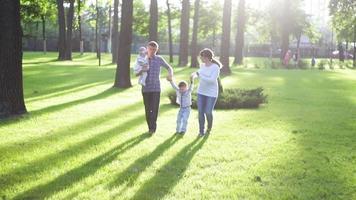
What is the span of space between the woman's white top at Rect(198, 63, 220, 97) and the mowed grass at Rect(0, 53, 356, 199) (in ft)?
3.06

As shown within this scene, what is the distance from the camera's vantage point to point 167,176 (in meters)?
7.93

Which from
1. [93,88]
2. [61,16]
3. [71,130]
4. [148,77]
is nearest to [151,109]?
[148,77]

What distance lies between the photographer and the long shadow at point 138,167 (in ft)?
24.8

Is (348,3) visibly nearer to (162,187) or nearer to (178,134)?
(178,134)

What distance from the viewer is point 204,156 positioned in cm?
927

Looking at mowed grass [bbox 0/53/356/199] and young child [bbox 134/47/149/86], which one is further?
young child [bbox 134/47/149/86]

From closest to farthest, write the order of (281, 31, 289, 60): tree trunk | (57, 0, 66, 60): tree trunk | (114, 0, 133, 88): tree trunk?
(114, 0, 133, 88): tree trunk → (57, 0, 66, 60): tree trunk → (281, 31, 289, 60): tree trunk

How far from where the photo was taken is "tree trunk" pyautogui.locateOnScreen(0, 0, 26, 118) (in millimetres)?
12820

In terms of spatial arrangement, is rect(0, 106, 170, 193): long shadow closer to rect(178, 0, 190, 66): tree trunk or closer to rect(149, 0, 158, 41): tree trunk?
rect(149, 0, 158, 41): tree trunk

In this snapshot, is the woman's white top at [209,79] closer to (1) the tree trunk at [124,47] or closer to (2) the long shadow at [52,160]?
(2) the long shadow at [52,160]

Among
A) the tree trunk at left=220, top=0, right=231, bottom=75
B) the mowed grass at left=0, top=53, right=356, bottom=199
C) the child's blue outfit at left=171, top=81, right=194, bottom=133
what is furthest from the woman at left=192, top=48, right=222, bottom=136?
the tree trunk at left=220, top=0, right=231, bottom=75

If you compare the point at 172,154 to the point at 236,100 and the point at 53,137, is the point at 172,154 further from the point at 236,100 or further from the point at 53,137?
the point at 236,100

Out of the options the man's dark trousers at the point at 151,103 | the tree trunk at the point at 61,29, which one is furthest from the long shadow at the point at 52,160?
Answer: the tree trunk at the point at 61,29

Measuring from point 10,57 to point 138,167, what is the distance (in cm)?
594
